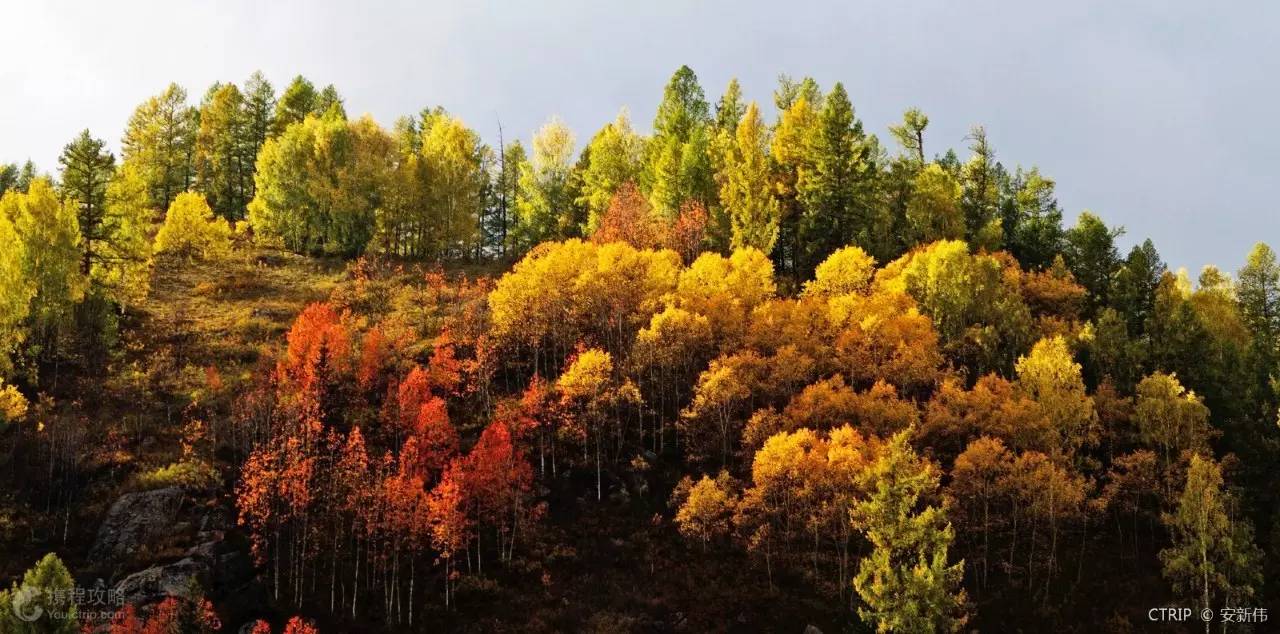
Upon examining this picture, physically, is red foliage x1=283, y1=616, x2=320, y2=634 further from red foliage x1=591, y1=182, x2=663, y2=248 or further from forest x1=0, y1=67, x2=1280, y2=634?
red foliage x1=591, y1=182, x2=663, y2=248

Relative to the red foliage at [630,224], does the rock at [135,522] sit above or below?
below

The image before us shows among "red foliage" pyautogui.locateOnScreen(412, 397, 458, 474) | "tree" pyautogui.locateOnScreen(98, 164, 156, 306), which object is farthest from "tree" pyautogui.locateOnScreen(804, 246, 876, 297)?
"tree" pyautogui.locateOnScreen(98, 164, 156, 306)

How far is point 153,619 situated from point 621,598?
21.7 metres

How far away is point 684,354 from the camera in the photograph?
56.4 m

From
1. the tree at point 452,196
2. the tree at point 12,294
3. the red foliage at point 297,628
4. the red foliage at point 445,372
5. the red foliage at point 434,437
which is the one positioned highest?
the tree at point 452,196

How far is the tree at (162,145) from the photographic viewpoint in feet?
312

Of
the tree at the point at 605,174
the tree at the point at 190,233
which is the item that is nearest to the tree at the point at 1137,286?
the tree at the point at 605,174

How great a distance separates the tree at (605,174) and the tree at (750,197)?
11.2 m

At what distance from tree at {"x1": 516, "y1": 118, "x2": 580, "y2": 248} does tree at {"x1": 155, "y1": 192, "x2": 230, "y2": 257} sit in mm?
29176

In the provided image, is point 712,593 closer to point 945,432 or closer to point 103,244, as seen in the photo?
point 945,432

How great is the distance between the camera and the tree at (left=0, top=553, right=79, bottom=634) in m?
31.9

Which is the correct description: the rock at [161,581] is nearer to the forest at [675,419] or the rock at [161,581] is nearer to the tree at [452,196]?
the forest at [675,419]

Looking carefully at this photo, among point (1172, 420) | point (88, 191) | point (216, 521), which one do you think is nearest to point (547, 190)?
point (88, 191)

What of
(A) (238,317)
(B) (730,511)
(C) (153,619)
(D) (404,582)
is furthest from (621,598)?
(A) (238,317)
